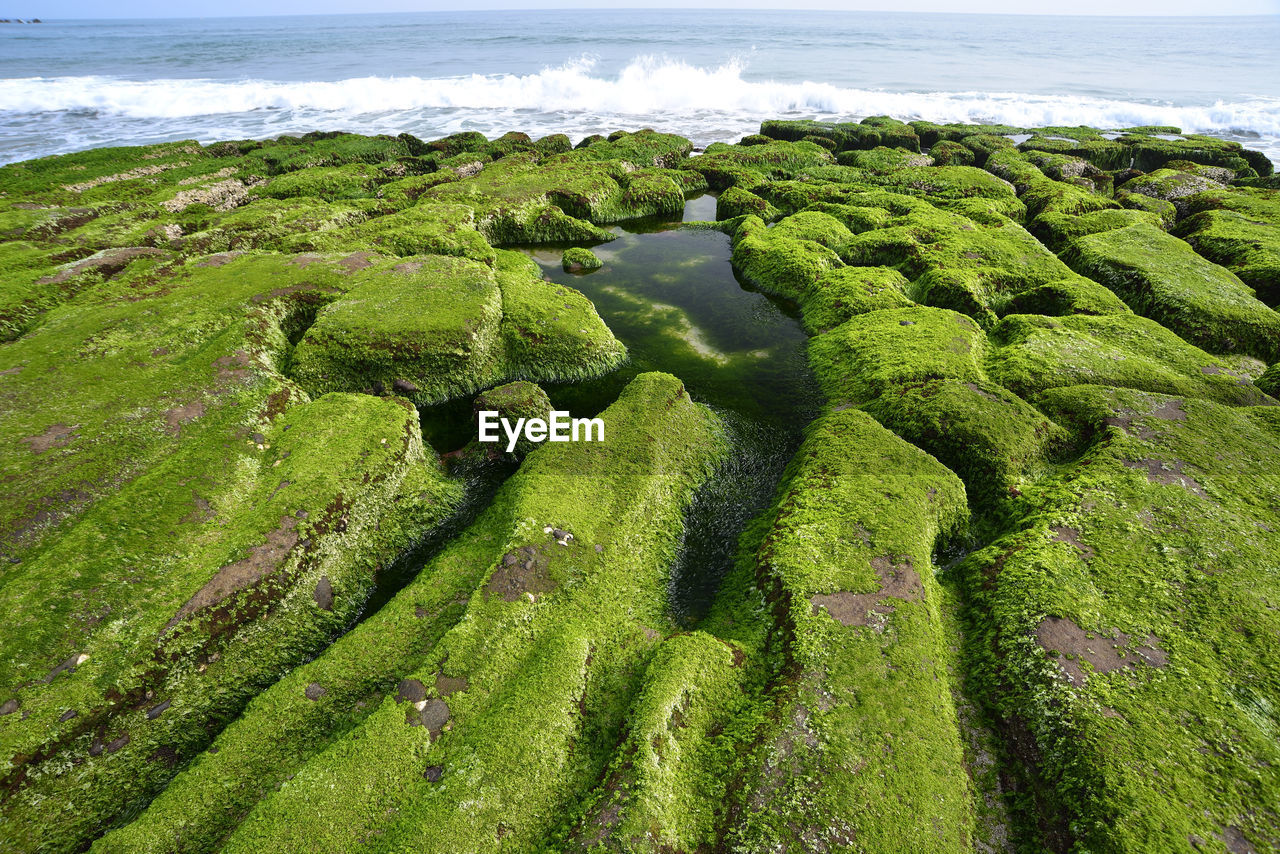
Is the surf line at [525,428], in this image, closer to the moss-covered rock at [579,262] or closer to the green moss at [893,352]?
the green moss at [893,352]

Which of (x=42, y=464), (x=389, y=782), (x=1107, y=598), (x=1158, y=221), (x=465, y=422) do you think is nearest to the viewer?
(x=389, y=782)

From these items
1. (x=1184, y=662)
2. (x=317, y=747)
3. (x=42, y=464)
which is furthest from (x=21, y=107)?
(x=1184, y=662)

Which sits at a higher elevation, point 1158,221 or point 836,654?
point 1158,221

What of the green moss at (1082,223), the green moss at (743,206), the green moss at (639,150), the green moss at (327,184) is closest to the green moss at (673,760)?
the green moss at (743,206)

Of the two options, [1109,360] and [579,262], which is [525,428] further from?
[1109,360]

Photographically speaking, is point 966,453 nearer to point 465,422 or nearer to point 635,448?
point 635,448

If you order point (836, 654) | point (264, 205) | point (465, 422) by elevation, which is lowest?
point (465, 422)
